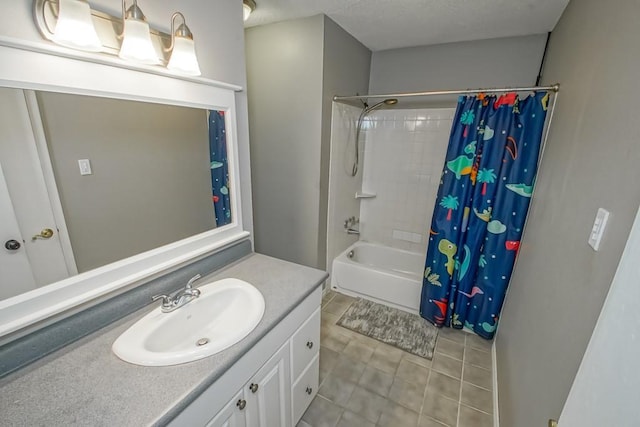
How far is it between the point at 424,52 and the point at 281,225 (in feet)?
6.98

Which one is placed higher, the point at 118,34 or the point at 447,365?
the point at 118,34

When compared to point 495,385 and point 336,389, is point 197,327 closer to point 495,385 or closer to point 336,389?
point 336,389

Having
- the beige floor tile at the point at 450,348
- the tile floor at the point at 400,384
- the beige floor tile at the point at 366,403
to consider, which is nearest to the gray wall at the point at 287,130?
the tile floor at the point at 400,384

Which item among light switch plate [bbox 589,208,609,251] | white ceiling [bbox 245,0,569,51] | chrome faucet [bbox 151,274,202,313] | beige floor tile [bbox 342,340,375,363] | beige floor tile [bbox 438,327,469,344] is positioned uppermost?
white ceiling [bbox 245,0,569,51]

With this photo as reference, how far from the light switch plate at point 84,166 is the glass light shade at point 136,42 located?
411mm

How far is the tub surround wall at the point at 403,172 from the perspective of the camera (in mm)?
2707

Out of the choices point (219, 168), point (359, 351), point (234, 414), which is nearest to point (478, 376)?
point (359, 351)

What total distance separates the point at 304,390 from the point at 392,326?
3.55 feet

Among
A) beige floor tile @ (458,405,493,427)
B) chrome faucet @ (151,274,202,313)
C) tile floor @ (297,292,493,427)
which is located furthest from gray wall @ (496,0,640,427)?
chrome faucet @ (151,274,202,313)

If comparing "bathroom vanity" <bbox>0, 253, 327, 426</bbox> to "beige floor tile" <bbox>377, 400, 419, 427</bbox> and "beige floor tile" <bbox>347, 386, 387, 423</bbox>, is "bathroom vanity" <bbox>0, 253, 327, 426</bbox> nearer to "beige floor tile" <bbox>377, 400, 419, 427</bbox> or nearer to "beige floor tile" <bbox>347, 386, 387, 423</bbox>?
"beige floor tile" <bbox>347, 386, 387, 423</bbox>

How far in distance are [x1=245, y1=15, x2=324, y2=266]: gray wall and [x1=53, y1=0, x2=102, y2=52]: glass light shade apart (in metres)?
1.52

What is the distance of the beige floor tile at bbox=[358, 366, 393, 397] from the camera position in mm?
1746

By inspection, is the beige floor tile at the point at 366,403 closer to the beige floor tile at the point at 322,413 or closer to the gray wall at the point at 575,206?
the beige floor tile at the point at 322,413

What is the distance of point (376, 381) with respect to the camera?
1809 millimetres
